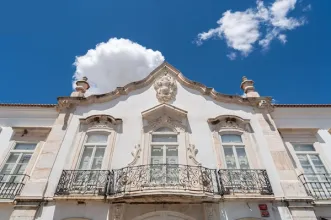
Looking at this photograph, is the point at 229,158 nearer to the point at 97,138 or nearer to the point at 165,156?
the point at 165,156

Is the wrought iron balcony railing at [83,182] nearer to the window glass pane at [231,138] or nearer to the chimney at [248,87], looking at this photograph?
the window glass pane at [231,138]

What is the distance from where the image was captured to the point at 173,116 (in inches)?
384

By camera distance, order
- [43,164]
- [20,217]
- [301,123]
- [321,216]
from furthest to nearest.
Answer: [301,123] < [43,164] < [321,216] < [20,217]

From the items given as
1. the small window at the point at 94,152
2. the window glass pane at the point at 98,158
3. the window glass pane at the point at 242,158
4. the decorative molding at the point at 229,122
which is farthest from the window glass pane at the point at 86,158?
the window glass pane at the point at 242,158

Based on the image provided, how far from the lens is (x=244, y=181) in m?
7.67

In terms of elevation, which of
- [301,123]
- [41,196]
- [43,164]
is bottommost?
[41,196]

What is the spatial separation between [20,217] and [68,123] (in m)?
3.77

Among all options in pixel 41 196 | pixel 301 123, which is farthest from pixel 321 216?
pixel 41 196

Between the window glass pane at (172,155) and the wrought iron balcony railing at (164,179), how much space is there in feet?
1.74

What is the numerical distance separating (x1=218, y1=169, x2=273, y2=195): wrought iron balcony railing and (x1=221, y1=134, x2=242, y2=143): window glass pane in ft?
5.00

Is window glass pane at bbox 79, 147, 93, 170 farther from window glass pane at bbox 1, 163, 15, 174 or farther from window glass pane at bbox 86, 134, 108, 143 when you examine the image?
window glass pane at bbox 1, 163, 15, 174

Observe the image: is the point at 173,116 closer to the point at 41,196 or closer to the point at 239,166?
the point at 239,166

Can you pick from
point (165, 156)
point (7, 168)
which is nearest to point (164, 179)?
point (165, 156)

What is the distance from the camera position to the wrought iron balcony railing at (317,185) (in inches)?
302
